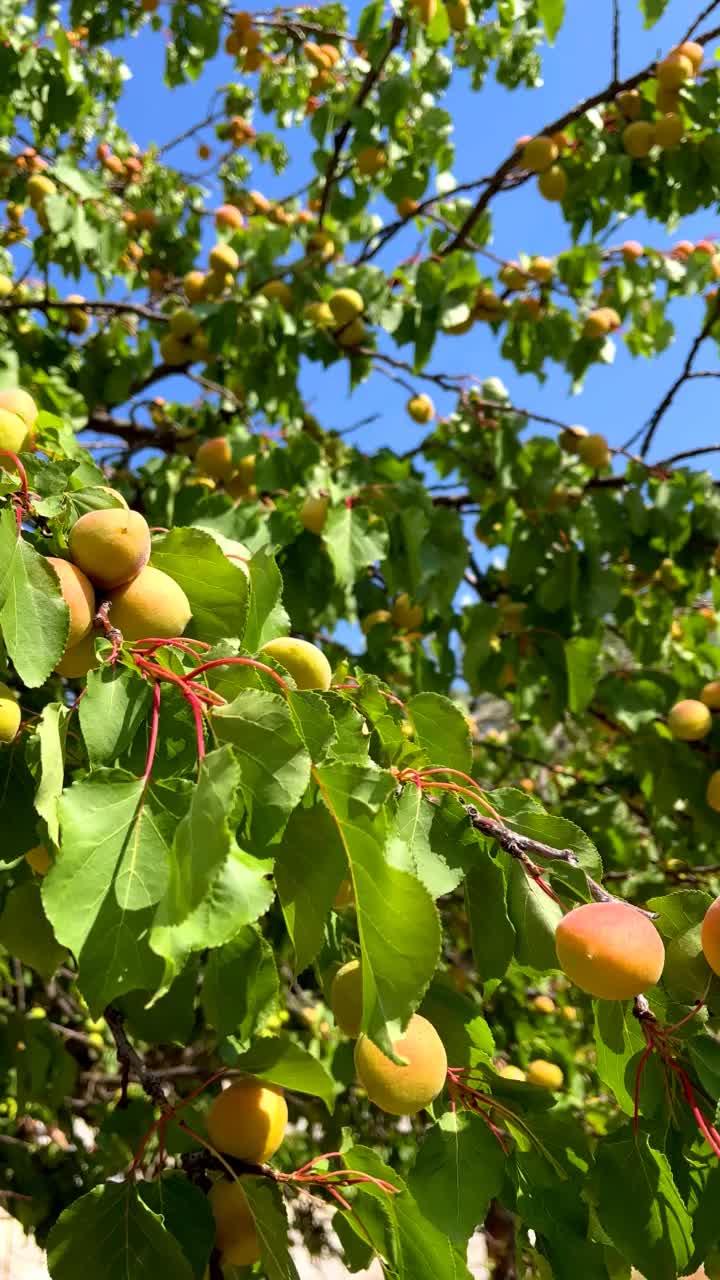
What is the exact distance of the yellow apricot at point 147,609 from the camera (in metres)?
0.84

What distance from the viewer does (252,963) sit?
79 centimetres

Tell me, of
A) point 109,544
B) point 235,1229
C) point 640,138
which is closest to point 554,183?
point 640,138

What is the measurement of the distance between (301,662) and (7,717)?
285 mm

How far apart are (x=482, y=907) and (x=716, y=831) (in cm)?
164

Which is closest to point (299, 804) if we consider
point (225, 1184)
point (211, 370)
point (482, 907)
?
point (482, 907)

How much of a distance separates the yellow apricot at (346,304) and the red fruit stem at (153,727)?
1961 millimetres

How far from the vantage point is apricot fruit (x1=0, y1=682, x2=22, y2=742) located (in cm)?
87

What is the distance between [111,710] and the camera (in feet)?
2.43

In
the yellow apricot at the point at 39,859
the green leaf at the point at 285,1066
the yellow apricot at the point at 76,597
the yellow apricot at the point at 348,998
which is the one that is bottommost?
the green leaf at the point at 285,1066

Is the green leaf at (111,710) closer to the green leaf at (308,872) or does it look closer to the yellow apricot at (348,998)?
the green leaf at (308,872)

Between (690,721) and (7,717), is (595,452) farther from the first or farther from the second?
(7,717)

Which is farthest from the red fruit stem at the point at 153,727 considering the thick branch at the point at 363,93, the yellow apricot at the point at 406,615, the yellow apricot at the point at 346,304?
the thick branch at the point at 363,93

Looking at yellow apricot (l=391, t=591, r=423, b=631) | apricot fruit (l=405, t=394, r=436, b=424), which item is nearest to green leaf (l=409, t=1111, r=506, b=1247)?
yellow apricot (l=391, t=591, r=423, b=631)

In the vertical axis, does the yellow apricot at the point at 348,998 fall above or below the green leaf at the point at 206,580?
below
